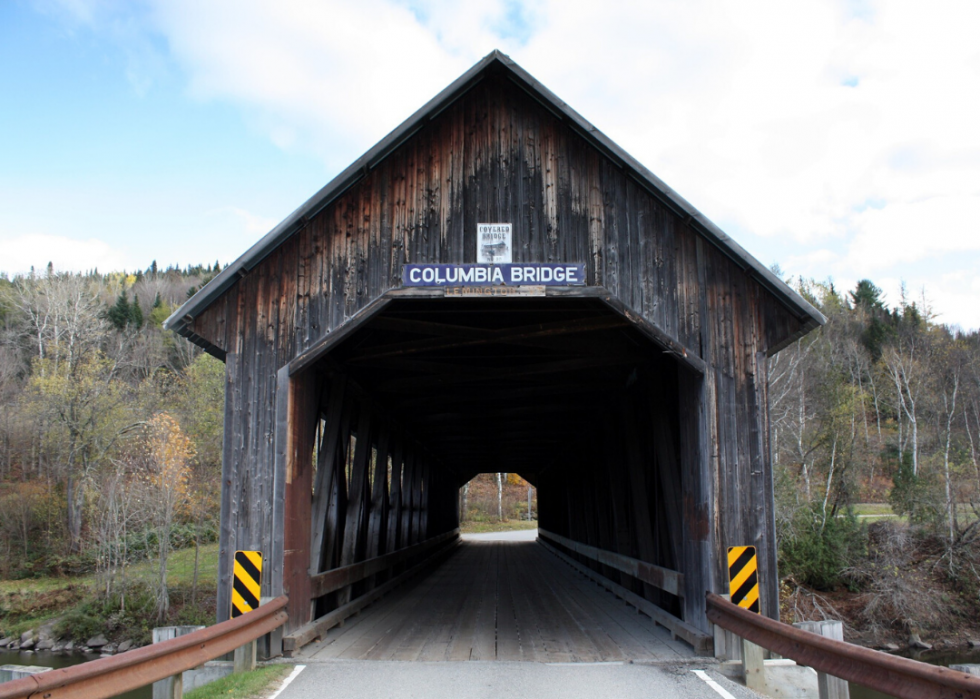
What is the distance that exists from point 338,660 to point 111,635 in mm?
15964

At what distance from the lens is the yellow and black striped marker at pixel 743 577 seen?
23.8 feet

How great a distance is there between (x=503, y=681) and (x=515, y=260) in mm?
3820

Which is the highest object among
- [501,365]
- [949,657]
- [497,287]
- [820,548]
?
[497,287]

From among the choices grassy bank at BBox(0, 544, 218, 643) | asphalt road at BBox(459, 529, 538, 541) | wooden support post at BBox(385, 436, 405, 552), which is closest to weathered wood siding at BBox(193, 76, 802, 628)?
wooden support post at BBox(385, 436, 405, 552)

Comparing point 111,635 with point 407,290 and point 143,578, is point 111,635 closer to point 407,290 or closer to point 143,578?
point 143,578

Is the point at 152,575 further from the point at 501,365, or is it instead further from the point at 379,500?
the point at 501,365

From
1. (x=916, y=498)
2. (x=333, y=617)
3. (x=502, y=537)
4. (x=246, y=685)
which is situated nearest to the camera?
(x=246, y=685)

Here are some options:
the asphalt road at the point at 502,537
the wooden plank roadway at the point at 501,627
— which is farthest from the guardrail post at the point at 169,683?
the asphalt road at the point at 502,537

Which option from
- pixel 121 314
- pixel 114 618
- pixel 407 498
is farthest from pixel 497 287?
pixel 121 314

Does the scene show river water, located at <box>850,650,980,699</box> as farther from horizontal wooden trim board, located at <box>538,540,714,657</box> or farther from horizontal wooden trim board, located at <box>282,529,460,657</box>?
horizontal wooden trim board, located at <box>282,529,460,657</box>

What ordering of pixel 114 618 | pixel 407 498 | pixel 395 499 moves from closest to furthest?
1. pixel 395 499
2. pixel 407 498
3. pixel 114 618

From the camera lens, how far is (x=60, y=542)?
25812 millimetres

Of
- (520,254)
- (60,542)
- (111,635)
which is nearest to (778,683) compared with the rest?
(520,254)

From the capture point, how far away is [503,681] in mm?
6281
